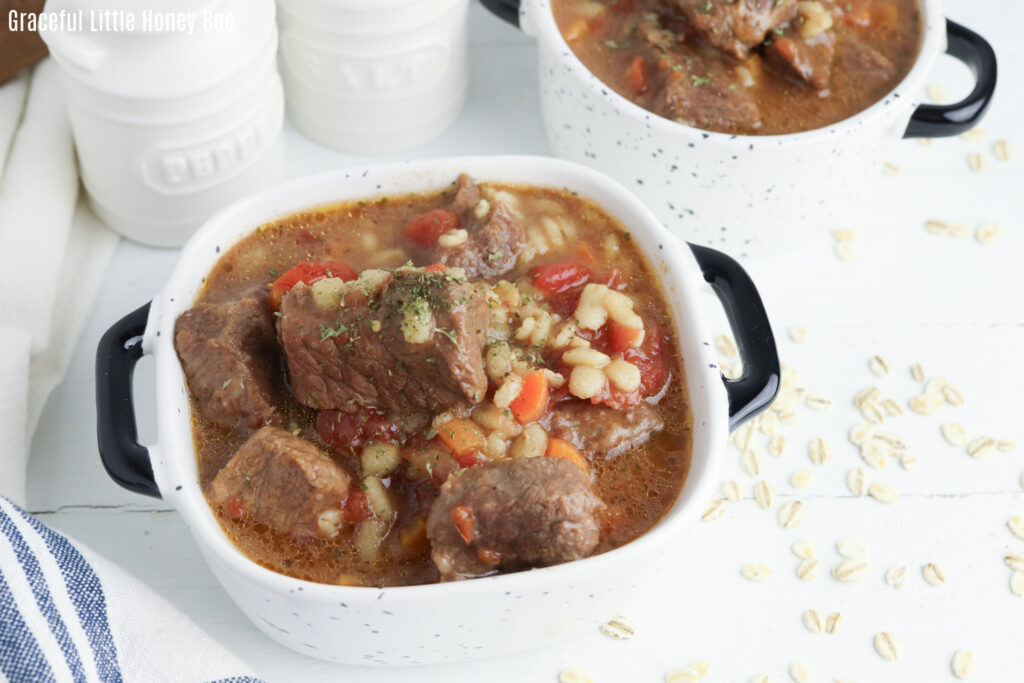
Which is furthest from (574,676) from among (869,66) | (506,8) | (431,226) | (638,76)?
(506,8)

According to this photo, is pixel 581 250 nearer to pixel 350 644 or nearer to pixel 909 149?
pixel 350 644

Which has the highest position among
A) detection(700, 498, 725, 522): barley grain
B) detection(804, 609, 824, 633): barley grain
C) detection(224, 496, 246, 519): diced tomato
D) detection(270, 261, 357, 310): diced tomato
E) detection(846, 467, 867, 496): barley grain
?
detection(270, 261, 357, 310): diced tomato

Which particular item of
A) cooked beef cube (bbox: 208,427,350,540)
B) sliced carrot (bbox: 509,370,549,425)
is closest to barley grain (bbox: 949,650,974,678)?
sliced carrot (bbox: 509,370,549,425)

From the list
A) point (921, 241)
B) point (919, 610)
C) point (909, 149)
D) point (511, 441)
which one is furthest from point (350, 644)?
point (909, 149)

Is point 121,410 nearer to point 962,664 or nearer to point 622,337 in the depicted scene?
point 622,337

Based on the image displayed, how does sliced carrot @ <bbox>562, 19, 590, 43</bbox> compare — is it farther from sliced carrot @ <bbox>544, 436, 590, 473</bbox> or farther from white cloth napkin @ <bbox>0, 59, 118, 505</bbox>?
white cloth napkin @ <bbox>0, 59, 118, 505</bbox>
